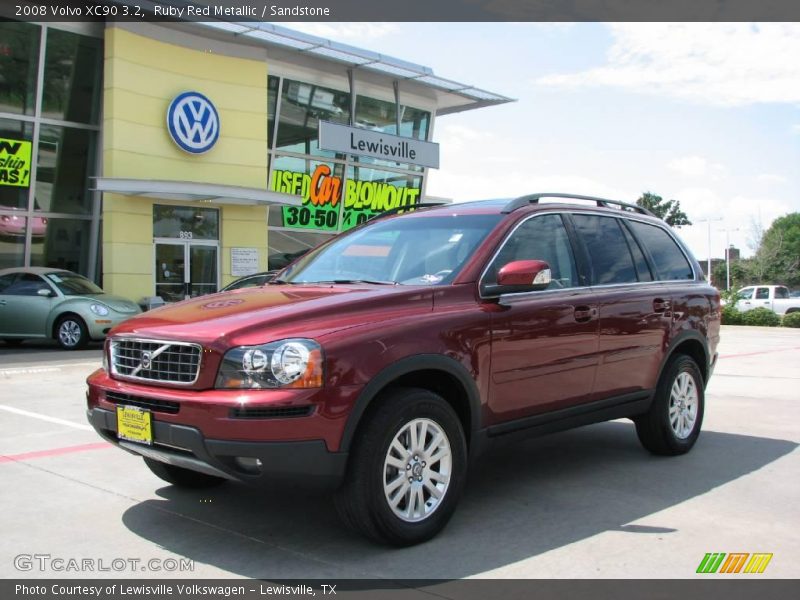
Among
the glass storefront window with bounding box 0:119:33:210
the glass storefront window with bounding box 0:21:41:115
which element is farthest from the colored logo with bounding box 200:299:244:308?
the glass storefront window with bounding box 0:21:41:115

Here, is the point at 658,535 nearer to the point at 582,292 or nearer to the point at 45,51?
the point at 582,292

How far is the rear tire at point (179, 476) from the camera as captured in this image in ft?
16.8

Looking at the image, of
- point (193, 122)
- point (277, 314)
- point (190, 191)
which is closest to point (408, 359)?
point (277, 314)

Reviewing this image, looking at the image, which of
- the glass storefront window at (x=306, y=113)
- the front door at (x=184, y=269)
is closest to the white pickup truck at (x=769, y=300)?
the glass storefront window at (x=306, y=113)

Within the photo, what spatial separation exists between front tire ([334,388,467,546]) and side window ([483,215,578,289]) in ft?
3.61

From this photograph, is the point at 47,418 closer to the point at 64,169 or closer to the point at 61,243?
the point at 61,243

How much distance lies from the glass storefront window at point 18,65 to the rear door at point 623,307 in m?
17.7

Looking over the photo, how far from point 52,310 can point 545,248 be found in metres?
12.6

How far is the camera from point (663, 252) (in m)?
6.55

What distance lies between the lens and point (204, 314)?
4355 millimetres

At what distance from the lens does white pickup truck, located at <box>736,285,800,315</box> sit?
31.9 meters

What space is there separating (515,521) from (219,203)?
727 inches

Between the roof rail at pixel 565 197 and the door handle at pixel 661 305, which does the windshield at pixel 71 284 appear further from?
the door handle at pixel 661 305

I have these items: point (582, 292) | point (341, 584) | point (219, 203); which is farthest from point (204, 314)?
point (219, 203)
